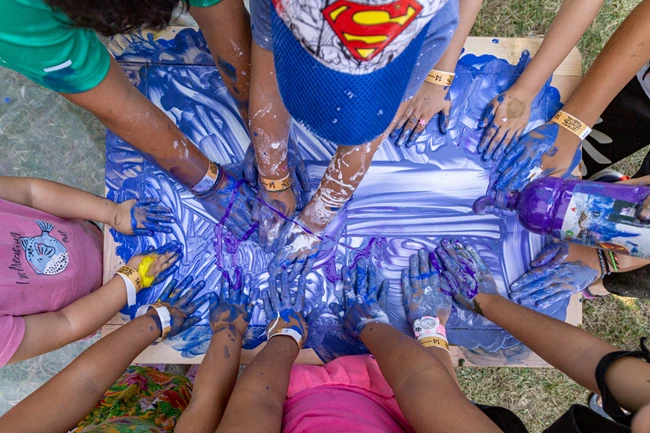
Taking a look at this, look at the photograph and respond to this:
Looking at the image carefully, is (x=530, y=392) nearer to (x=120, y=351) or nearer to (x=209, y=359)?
(x=209, y=359)

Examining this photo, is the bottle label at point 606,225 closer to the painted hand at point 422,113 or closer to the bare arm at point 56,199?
the painted hand at point 422,113

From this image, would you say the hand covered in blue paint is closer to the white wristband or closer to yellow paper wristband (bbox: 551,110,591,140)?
yellow paper wristband (bbox: 551,110,591,140)

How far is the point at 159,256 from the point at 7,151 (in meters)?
1.00

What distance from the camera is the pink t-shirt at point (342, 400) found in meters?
1.05

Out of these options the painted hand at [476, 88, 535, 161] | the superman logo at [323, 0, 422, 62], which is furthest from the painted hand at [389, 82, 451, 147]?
the superman logo at [323, 0, 422, 62]

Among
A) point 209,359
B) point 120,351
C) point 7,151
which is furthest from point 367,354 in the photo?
point 7,151

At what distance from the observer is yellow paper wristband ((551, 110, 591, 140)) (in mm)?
1462

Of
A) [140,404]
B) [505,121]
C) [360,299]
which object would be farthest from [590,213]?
[140,404]

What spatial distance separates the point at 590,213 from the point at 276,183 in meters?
0.99

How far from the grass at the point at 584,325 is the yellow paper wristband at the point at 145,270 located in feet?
4.61

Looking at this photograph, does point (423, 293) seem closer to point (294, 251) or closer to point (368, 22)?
point (294, 251)

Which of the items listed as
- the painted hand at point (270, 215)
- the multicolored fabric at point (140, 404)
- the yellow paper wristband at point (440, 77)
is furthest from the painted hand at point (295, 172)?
the multicolored fabric at point (140, 404)

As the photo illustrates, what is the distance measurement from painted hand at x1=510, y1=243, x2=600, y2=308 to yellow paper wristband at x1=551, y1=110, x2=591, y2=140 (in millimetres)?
429

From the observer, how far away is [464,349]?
4.77 feet
